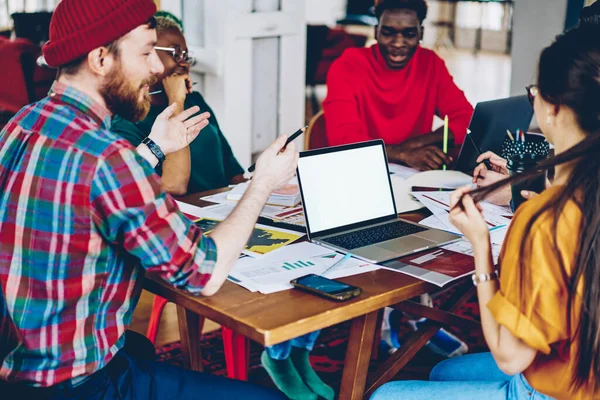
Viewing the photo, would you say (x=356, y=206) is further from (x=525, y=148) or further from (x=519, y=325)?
(x=519, y=325)

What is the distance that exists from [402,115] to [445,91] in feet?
0.69

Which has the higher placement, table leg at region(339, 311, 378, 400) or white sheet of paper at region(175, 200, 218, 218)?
white sheet of paper at region(175, 200, 218, 218)

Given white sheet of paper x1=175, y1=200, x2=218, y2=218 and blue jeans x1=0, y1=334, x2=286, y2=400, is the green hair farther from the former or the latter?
blue jeans x1=0, y1=334, x2=286, y2=400

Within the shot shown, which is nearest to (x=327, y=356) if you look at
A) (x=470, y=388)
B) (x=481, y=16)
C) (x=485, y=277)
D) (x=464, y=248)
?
(x=464, y=248)

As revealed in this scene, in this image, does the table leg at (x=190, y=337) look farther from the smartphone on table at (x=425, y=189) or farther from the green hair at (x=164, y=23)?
the green hair at (x=164, y=23)

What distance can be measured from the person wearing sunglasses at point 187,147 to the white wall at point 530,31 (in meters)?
2.56

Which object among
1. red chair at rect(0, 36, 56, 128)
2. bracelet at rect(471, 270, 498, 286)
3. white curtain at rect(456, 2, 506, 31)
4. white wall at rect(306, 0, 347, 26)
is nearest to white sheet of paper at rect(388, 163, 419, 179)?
bracelet at rect(471, 270, 498, 286)

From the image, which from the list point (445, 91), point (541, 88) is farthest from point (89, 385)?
point (445, 91)

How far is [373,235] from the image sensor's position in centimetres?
188

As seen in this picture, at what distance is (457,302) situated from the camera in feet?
7.14

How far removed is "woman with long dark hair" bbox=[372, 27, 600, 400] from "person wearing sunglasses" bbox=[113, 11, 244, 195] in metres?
1.13

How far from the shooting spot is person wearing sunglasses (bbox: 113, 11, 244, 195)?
90.4 inches

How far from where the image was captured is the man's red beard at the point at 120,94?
1.45m

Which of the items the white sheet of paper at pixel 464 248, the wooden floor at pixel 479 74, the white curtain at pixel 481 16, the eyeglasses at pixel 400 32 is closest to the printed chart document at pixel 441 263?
the white sheet of paper at pixel 464 248
